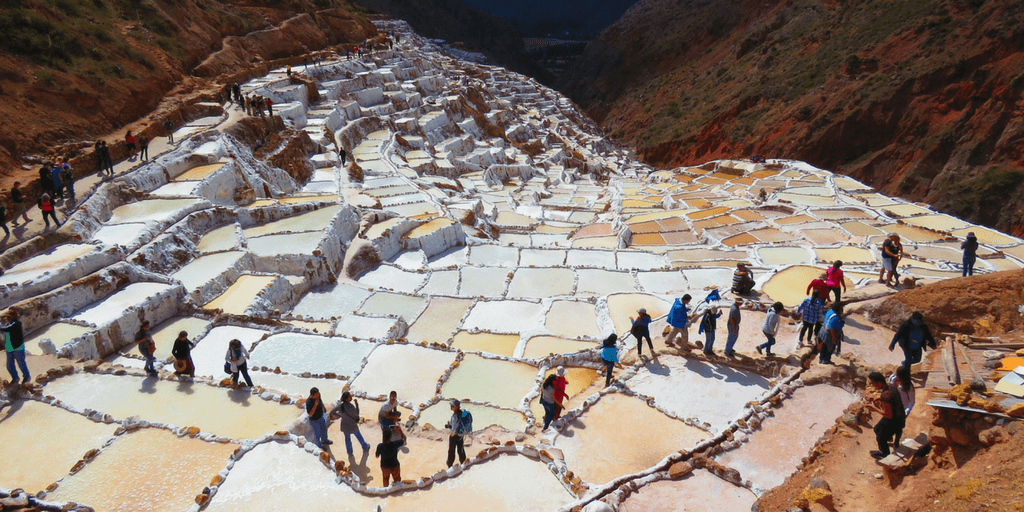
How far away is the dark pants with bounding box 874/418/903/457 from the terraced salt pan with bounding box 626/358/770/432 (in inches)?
67.6

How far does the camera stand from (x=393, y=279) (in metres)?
14.2

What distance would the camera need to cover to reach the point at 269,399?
775 centimetres

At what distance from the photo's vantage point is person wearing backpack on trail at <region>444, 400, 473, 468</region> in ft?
20.8

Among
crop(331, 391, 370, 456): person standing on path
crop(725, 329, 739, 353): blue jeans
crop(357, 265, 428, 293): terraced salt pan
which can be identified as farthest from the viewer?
crop(357, 265, 428, 293): terraced salt pan

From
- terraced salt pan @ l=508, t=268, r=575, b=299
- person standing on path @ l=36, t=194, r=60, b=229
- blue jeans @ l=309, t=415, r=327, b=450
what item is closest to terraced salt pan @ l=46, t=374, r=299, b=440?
blue jeans @ l=309, t=415, r=327, b=450

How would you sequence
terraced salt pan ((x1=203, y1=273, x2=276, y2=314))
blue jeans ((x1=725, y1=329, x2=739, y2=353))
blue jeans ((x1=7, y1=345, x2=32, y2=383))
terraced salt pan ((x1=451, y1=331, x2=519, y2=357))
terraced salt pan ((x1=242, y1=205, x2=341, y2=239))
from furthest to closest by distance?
terraced salt pan ((x1=242, y1=205, x2=341, y2=239)) < terraced salt pan ((x1=203, y1=273, x2=276, y2=314)) < terraced salt pan ((x1=451, y1=331, x2=519, y2=357)) < blue jeans ((x1=725, y1=329, x2=739, y2=353)) < blue jeans ((x1=7, y1=345, x2=32, y2=383))

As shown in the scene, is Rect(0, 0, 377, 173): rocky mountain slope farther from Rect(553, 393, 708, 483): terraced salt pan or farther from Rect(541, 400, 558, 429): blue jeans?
Rect(553, 393, 708, 483): terraced salt pan

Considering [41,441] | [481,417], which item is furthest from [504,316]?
[41,441]

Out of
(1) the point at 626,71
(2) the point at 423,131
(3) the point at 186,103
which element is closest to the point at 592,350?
(3) the point at 186,103

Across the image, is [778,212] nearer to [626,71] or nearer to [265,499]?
[265,499]

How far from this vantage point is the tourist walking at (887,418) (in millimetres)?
5344

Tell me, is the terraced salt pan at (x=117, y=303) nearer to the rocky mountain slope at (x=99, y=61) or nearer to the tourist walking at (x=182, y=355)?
the tourist walking at (x=182, y=355)

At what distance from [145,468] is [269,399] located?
170cm

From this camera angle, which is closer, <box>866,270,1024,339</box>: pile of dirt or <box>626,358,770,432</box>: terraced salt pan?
<box>626,358,770,432</box>: terraced salt pan
